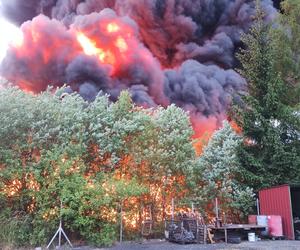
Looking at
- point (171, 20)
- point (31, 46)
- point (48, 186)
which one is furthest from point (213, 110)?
point (48, 186)

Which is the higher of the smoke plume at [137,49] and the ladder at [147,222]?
the smoke plume at [137,49]

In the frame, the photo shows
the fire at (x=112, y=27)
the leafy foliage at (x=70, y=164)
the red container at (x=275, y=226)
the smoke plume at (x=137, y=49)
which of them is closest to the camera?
the leafy foliage at (x=70, y=164)

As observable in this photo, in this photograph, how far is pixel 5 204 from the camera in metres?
19.0

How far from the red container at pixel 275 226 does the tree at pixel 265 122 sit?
3209mm

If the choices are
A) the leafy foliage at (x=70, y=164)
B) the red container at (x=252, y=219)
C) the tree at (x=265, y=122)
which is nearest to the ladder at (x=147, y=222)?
the leafy foliage at (x=70, y=164)

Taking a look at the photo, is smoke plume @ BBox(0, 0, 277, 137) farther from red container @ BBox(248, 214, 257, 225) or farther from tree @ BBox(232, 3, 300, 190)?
red container @ BBox(248, 214, 257, 225)

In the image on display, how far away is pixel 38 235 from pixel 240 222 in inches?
482

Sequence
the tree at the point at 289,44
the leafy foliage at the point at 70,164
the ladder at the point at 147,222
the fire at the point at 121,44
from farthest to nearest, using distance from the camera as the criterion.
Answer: the fire at the point at 121,44 < the tree at the point at 289,44 < the ladder at the point at 147,222 < the leafy foliage at the point at 70,164

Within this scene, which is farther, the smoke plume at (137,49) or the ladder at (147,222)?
the smoke plume at (137,49)

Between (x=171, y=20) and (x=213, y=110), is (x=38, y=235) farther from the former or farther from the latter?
(x=171, y=20)

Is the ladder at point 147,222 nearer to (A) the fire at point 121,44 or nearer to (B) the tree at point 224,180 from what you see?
(B) the tree at point 224,180

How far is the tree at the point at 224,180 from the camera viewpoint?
22.9 meters

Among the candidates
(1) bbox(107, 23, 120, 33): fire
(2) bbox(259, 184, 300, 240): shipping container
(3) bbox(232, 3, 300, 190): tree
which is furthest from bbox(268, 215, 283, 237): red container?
(1) bbox(107, 23, 120, 33): fire

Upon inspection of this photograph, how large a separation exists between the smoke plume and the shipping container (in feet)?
81.0
